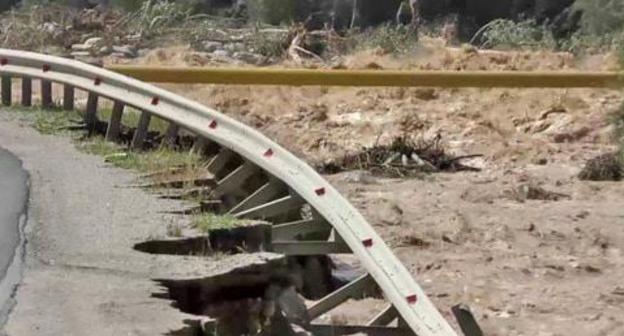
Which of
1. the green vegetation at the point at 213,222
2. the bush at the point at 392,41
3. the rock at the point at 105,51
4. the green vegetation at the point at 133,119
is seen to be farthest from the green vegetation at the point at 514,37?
the green vegetation at the point at 213,222

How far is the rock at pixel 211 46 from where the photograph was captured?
95.4ft

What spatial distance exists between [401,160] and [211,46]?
11367 millimetres

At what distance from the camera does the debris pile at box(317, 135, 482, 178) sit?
1856 cm

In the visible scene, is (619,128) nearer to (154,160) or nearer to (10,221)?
(154,160)

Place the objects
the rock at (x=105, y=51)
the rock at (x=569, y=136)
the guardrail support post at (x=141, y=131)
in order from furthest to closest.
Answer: the rock at (x=105, y=51)
the rock at (x=569, y=136)
the guardrail support post at (x=141, y=131)

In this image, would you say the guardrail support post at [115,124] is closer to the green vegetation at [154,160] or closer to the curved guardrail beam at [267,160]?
the curved guardrail beam at [267,160]

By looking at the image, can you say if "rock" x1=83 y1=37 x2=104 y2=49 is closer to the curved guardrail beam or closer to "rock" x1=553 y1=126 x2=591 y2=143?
"rock" x1=553 y1=126 x2=591 y2=143

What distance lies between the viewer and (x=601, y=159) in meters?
18.6

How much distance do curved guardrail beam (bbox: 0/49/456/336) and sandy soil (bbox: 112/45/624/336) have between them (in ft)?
7.43

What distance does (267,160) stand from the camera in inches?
414

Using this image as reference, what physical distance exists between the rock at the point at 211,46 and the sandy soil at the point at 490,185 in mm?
3274

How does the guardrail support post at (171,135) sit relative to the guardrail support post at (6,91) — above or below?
above

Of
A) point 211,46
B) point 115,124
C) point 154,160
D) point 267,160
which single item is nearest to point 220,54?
point 211,46

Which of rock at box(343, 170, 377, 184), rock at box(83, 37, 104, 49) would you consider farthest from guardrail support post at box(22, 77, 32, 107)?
rock at box(83, 37, 104, 49)
